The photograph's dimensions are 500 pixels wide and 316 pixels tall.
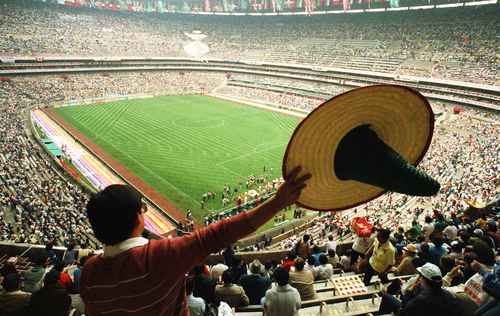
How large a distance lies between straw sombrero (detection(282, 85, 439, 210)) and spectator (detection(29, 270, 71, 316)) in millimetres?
3374

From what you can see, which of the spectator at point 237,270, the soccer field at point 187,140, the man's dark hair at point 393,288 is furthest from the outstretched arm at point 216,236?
the soccer field at point 187,140

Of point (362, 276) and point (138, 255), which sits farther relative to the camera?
point (362, 276)

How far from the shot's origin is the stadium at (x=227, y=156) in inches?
158

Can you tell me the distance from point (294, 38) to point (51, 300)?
258 ft

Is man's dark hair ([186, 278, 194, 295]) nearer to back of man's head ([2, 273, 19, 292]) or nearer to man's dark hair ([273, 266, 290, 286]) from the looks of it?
man's dark hair ([273, 266, 290, 286])

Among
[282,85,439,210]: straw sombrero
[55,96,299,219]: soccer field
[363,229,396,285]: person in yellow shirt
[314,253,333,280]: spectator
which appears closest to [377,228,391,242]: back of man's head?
[363,229,396,285]: person in yellow shirt

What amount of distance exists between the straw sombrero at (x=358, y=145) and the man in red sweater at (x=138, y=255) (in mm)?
401

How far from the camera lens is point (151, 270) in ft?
5.20

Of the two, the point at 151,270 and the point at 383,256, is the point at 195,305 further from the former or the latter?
the point at 383,256

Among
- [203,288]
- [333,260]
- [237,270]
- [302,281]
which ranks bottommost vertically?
[333,260]

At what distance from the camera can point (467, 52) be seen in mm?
50219

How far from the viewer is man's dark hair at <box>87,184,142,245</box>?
1.71 meters

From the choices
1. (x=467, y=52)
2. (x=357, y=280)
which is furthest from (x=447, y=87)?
(x=357, y=280)

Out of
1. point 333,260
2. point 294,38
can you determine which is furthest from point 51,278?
point 294,38
